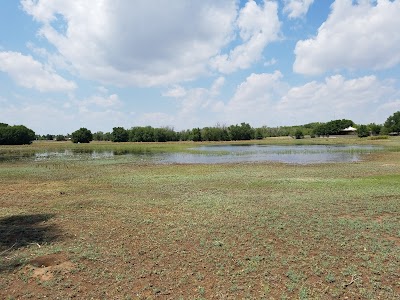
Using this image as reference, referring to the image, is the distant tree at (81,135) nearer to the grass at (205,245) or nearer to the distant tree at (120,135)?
the distant tree at (120,135)

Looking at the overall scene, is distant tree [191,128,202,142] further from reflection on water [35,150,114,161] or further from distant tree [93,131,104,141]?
reflection on water [35,150,114,161]

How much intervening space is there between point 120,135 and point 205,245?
14499cm

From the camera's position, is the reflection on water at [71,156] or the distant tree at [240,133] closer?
the reflection on water at [71,156]

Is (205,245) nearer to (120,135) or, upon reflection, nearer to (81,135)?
(81,135)

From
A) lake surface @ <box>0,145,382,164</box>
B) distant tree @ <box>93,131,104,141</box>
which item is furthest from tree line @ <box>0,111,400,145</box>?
lake surface @ <box>0,145,382,164</box>

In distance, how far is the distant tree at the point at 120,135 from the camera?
5837 inches

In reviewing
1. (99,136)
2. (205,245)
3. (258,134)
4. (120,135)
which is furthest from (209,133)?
(205,245)

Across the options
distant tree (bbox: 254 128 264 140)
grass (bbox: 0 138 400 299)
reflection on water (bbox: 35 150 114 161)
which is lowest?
grass (bbox: 0 138 400 299)

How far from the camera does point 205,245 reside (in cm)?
885

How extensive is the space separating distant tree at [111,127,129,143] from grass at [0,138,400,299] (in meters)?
136

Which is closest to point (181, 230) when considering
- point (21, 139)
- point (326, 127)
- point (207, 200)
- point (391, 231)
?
point (207, 200)

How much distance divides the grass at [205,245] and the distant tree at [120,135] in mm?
135594

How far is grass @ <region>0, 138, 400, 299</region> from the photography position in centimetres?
646

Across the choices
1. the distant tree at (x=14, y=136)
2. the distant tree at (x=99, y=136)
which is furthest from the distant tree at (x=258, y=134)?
the distant tree at (x=14, y=136)
